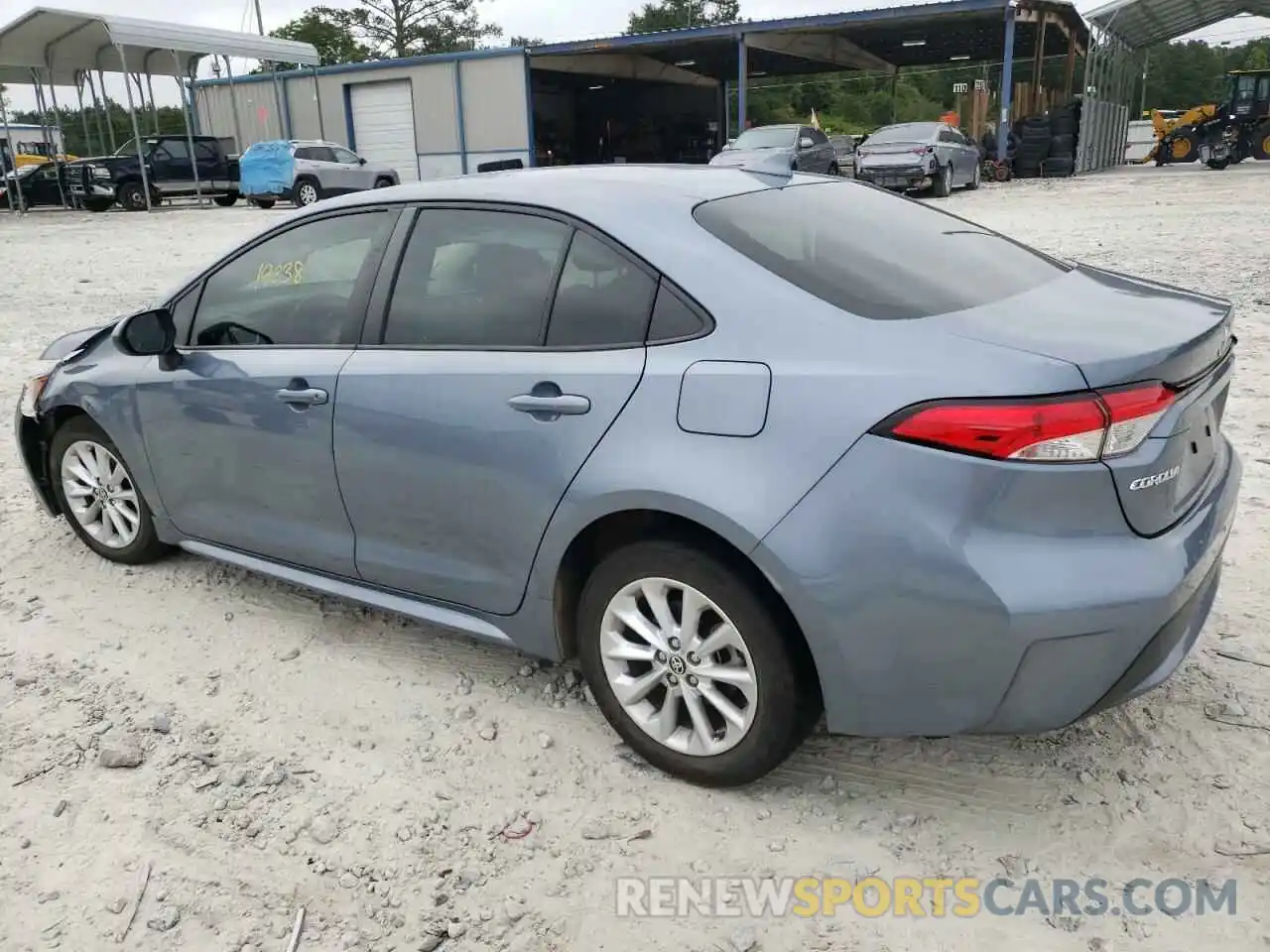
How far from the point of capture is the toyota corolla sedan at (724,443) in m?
2.15

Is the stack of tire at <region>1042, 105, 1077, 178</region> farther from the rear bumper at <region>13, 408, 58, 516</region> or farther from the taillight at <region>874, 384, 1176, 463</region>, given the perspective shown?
the taillight at <region>874, 384, 1176, 463</region>

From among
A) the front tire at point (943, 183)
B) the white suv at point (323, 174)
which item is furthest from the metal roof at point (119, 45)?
the front tire at point (943, 183)

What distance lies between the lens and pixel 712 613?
254cm

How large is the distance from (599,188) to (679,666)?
1.34 m

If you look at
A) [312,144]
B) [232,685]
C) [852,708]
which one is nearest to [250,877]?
[232,685]

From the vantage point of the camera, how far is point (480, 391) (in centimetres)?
281

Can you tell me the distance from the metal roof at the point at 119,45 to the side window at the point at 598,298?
86.5ft

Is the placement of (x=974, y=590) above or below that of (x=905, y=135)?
below

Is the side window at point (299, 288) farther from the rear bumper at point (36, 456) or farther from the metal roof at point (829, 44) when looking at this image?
the metal roof at point (829, 44)

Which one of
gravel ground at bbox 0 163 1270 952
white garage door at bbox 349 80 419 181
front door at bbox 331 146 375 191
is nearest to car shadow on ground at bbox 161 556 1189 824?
gravel ground at bbox 0 163 1270 952

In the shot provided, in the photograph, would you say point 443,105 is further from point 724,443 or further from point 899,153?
point 724,443

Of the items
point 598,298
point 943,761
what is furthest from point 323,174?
point 943,761

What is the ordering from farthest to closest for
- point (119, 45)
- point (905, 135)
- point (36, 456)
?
point (119, 45), point (905, 135), point (36, 456)

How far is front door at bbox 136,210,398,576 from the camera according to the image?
323 cm
